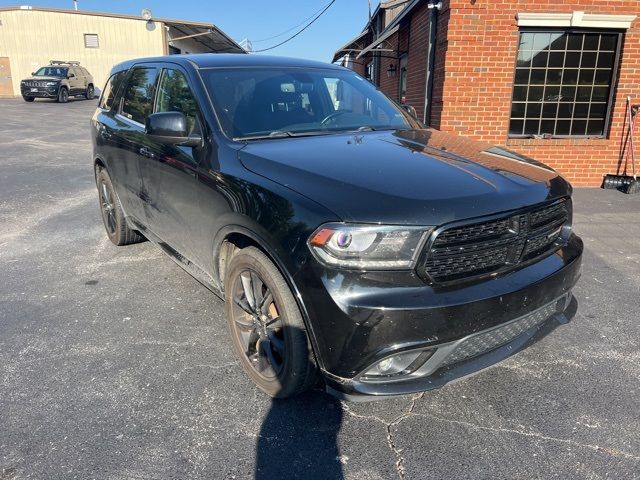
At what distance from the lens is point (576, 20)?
295 inches

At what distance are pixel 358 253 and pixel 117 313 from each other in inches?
95.6

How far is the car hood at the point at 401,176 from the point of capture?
216 centimetres

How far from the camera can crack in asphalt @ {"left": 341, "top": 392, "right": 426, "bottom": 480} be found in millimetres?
2275

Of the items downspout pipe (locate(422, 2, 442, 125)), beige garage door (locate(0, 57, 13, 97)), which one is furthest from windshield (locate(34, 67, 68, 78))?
downspout pipe (locate(422, 2, 442, 125))

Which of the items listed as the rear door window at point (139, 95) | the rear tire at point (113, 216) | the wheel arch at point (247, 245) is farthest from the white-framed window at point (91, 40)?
the wheel arch at point (247, 245)

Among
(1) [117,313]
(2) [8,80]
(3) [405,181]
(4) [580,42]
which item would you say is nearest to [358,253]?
(3) [405,181]

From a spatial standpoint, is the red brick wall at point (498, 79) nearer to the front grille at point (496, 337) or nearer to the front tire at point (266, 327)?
the front grille at point (496, 337)

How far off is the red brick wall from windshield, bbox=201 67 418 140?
4.36m

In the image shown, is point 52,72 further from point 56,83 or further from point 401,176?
point 401,176

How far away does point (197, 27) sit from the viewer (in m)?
29.0

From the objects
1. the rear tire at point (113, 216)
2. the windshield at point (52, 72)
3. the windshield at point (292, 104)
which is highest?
the windshield at point (52, 72)

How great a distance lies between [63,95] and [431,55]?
79.2 feet

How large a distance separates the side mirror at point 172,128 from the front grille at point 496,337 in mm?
1922

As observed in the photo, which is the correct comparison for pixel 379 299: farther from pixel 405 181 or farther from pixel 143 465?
pixel 143 465
